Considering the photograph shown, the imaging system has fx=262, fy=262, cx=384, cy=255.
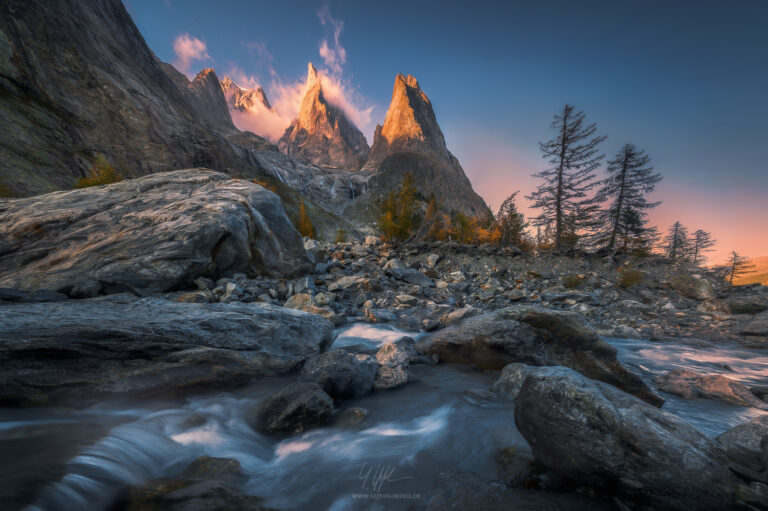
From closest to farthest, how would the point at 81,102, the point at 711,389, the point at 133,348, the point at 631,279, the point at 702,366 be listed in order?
1. the point at 133,348
2. the point at 711,389
3. the point at 702,366
4. the point at 631,279
5. the point at 81,102

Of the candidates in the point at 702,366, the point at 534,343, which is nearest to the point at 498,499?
the point at 534,343

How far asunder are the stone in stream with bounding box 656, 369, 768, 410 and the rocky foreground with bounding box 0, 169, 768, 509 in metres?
0.03

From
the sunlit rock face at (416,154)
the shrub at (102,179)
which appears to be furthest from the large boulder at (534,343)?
the sunlit rock face at (416,154)

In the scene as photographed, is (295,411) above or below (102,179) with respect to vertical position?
below

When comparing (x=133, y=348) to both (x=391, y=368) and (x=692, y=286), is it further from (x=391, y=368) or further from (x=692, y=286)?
(x=692, y=286)

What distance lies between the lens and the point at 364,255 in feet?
46.4

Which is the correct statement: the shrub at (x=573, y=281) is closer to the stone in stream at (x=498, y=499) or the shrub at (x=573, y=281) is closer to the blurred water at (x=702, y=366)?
the blurred water at (x=702, y=366)

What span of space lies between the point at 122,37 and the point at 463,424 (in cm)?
8418

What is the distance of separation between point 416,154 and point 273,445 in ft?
554

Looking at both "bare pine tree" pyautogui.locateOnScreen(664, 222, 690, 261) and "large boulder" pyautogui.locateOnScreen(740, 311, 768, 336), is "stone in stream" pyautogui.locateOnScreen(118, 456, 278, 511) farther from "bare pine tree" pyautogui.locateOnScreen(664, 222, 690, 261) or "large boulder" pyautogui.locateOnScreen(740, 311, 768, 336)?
"bare pine tree" pyautogui.locateOnScreen(664, 222, 690, 261)

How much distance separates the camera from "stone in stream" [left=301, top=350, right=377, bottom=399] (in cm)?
403

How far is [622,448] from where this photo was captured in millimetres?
2225

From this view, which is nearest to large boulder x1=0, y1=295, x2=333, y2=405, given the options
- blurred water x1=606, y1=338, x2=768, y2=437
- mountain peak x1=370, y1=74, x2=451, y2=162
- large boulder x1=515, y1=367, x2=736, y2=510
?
large boulder x1=515, y1=367, x2=736, y2=510

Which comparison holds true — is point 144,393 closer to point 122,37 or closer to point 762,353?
point 762,353
